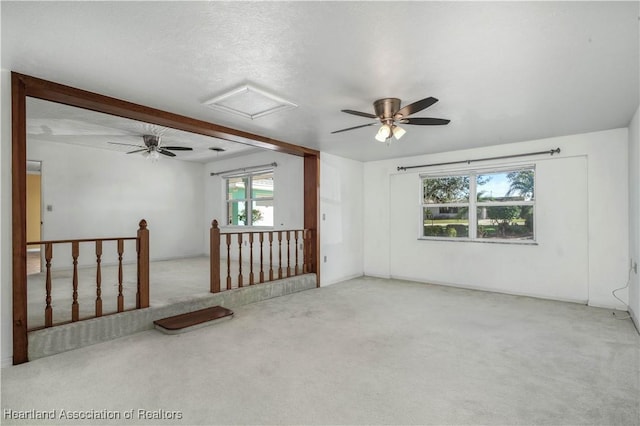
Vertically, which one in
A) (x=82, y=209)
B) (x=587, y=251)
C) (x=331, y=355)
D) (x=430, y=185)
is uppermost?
(x=430, y=185)

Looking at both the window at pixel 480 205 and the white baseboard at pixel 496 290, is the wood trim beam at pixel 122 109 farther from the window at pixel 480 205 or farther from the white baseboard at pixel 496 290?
the white baseboard at pixel 496 290

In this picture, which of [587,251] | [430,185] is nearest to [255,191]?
[430,185]

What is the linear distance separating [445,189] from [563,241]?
6.02 feet

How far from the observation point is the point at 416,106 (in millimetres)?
2791

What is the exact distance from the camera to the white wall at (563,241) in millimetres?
4145

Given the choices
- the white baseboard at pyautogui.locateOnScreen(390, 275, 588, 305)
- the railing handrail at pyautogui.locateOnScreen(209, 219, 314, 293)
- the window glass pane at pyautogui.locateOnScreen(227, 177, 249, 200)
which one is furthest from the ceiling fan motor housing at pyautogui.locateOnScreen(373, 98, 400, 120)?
the window glass pane at pyautogui.locateOnScreen(227, 177, 249, 200)

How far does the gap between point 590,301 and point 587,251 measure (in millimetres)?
654

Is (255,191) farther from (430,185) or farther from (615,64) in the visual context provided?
(615,64)

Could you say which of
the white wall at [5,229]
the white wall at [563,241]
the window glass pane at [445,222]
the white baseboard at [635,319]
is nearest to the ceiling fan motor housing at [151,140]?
the white wall at [5,229]

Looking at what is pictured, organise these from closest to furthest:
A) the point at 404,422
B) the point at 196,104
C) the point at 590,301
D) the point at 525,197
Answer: the point at 404,422 → the point at 196,104 → the point at 590,301 → the point at 525,197

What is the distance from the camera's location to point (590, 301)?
169 inches

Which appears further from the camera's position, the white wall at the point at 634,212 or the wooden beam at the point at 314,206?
the wooden beam at the point at 314,206

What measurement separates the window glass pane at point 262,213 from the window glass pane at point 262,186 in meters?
0.16

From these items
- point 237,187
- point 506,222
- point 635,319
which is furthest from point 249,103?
point 237,187
